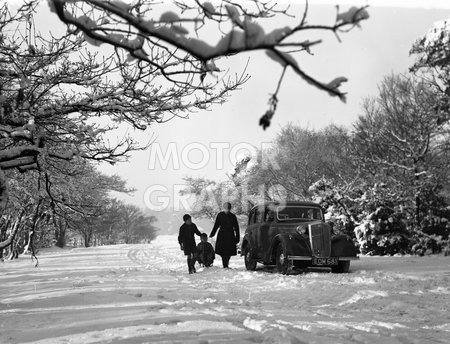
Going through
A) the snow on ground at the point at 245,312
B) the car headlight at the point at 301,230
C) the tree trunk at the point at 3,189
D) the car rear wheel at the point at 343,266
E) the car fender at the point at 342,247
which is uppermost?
the tree trunk at the point at 3,189

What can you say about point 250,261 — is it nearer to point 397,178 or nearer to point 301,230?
point 301,230

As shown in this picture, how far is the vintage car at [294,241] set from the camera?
1033 centimetres

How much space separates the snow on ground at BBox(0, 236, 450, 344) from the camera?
4375 mm

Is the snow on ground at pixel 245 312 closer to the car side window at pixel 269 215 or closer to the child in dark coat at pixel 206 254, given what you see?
the car side window at pixel 269 215

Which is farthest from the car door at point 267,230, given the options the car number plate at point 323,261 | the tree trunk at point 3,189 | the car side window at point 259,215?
the tree trunk at point 3,189

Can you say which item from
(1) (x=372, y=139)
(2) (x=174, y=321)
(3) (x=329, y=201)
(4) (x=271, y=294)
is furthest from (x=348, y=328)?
(1) (x=372, y=139)

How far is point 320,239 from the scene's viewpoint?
34.5 ft

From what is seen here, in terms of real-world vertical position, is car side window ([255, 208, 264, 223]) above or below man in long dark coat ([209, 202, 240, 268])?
above

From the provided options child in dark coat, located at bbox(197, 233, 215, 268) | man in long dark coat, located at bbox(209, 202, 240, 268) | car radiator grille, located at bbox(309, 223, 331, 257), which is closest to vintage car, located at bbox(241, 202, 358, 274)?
car radiator grille, located at bbox(309, 223, 331, 257)

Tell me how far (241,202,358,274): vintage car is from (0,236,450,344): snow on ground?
128 cm

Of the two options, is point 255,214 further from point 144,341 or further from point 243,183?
point 243,183

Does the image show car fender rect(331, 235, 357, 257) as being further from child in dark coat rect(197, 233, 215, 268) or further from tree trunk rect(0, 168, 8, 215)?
tree trunk rect(0, 168, 8, 215)

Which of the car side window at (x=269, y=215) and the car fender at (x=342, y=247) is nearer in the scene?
the car fender at (x=342, y=247)

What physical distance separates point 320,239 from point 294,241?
2.12ft
